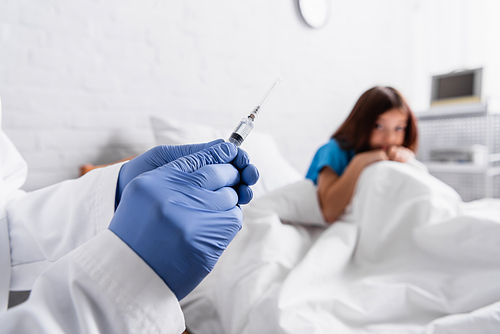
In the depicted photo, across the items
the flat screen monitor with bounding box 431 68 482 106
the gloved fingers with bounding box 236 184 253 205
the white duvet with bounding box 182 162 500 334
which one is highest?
the flat screen monitor with bounding box 431 68 482 106

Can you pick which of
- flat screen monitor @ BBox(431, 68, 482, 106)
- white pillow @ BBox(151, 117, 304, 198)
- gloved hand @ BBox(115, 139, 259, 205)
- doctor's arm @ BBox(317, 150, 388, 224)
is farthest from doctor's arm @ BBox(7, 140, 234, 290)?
flat screen monitor @ BBox(431, 68, 482, 106)

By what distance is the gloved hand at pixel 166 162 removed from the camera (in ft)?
1.49

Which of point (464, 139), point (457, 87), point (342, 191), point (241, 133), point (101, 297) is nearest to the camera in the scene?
point (101, 297)

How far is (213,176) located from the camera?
1.29ft

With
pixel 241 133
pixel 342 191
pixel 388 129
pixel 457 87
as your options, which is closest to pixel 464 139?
pixel 457 87

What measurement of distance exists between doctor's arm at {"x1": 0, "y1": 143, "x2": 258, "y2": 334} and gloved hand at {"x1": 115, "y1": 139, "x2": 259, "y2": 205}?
0.10 meters

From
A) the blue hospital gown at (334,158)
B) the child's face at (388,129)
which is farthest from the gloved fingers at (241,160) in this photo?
the child's face at (388,129)

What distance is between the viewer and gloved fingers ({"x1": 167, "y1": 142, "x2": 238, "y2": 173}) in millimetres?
396

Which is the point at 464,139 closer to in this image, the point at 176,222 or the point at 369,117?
the point at 369,117

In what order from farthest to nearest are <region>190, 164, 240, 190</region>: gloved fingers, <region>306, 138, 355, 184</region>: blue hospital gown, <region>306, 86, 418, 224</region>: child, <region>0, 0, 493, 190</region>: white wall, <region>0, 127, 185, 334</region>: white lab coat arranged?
<region>306, 138, 355, 184</region>: blue hospital gown → <region>306, 86, 418, 224</region>: child → <region>0, 0, 493, 190</region>: white wall → <region>190, 164, 240, 190</region>: gloved fingers → <region>0, 127, 185, 334</region>: white lab coat

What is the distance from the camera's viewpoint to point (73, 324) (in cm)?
28

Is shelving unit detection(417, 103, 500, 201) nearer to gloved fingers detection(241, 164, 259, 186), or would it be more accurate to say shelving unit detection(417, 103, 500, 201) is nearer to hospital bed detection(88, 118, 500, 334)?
hospital bed detection(88, 118, 500, 334)

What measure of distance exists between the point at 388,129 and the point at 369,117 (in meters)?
0.09

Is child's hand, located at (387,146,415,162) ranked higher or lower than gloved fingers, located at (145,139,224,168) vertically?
lower
